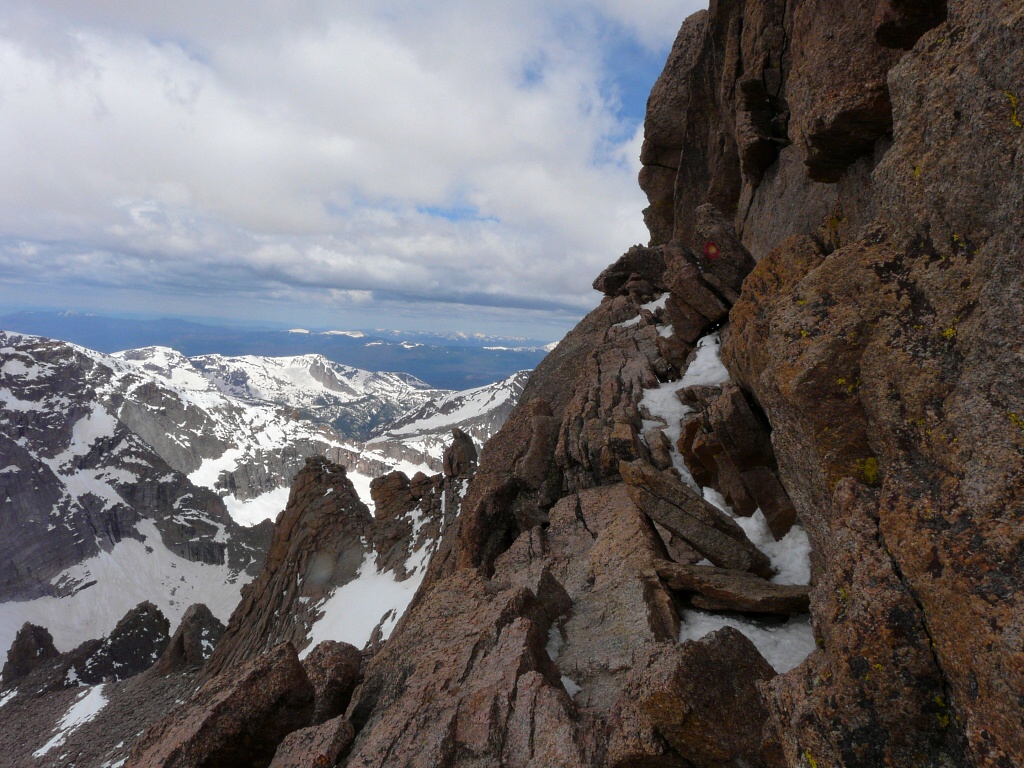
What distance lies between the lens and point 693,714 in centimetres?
859

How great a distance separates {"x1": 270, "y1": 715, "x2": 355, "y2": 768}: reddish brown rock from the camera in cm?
1115

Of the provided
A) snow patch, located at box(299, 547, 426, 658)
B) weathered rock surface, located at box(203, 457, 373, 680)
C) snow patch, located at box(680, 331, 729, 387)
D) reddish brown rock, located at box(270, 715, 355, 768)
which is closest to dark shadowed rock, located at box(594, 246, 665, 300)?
snow patch, located at box(680, 331, 729, 387)

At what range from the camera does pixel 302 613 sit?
173ft

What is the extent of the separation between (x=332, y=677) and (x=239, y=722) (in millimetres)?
2487

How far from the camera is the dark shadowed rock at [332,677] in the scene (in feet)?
46.3

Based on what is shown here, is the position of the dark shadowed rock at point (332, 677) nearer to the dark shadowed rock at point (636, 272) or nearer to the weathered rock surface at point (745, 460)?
the weathered rock surface at point (745, 460)

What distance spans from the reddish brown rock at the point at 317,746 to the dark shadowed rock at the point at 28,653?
116977mm

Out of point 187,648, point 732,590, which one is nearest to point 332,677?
point 732,590

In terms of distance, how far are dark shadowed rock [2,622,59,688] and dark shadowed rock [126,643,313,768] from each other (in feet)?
371

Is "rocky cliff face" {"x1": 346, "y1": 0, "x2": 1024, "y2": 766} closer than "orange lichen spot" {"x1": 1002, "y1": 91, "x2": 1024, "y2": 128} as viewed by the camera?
Yes

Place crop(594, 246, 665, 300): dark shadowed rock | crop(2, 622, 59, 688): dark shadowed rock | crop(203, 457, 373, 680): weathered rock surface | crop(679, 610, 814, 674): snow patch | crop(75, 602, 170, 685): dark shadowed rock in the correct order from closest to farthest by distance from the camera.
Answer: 1. crop(679, 610, 814, 674): snow patch
2. crop(594, 246, 665, 300): dark shadowed rock
3. crop(203, 457, 373, 680): weathered rock surface
4. crop(75, 602, 170, 685): dark shadowed rock
5. crop(2, 622, 59, 688): dark shadowed rock

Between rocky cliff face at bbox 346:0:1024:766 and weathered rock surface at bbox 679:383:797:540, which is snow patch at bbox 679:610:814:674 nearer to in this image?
rocky cliff face at bbox 346:0:1024:766

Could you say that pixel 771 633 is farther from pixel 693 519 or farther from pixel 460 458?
pixel 460 458

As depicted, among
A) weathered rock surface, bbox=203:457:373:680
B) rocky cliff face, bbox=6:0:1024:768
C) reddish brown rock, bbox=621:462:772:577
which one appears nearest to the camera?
rocky cliff face, bbox=6:0:1024:768
